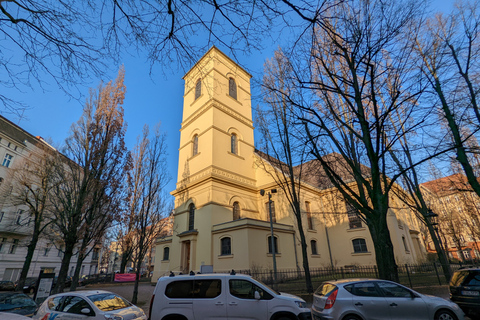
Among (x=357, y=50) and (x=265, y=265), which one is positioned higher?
(x=357, y=50)

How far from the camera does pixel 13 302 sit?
8.70 metres

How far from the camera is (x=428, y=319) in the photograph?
20.0 feet

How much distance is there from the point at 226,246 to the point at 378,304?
13376 millimetres

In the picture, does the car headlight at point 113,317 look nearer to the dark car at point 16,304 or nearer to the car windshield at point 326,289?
the dark car at point 16,304

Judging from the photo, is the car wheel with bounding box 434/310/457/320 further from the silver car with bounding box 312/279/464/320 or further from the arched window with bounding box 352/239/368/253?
the arched window with bounding box 352/239/368/253

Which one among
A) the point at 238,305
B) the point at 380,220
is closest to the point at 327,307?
the point at 238,305

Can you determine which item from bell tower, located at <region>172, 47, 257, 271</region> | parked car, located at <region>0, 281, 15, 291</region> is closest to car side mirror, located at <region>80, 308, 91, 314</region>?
bell tower, located at <region>172, 47, 257, 271</region>

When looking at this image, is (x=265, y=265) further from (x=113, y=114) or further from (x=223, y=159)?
(x=113, y=114)

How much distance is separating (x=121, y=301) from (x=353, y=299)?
22.3 feet

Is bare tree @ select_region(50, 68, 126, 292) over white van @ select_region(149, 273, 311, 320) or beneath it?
over

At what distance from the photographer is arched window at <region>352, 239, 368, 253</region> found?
21.8 meters

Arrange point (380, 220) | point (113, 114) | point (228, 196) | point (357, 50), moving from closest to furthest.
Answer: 1. point (357, 50)
2. point (380, 220)
3. point (113, 114)
4. point (228, 196)

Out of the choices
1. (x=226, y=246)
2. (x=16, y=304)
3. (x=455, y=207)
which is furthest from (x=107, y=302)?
(x=455, y=207)

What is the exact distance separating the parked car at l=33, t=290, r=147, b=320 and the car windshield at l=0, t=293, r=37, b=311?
3080 mm
